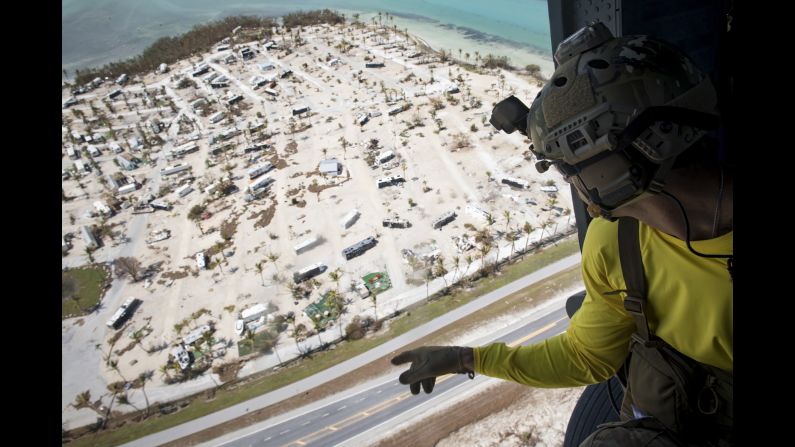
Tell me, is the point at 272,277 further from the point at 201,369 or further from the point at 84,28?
the point at 84,28

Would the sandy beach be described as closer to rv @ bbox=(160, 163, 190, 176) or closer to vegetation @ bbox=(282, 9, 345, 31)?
rv @ bbox=(160, 163, 190, 176)

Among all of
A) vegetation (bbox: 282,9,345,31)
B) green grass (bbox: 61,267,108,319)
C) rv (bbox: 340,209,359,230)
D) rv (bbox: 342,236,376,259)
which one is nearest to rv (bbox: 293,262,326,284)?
rv (bbox: 342,236,376,259)

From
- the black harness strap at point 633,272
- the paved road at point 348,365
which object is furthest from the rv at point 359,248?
the black harness strap at point 633,272

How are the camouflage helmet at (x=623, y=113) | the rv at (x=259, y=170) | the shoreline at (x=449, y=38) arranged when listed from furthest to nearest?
the shoreline at (x=449, y=38) → the rv at (x=259, y=170) → the camouflage helmet at (x=623, y=113)

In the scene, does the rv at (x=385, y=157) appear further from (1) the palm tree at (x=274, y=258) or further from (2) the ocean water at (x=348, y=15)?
(2) the ocean water at (x=348, y=15)
